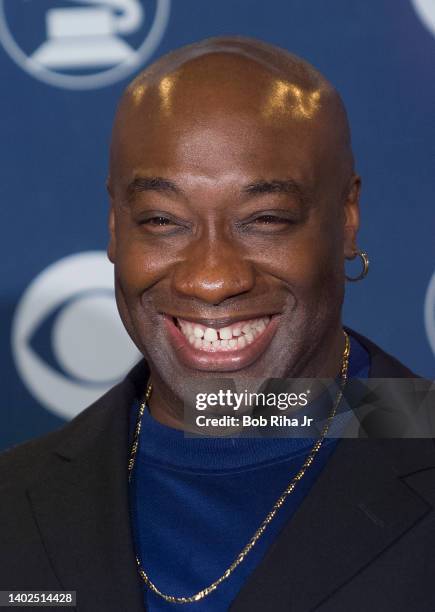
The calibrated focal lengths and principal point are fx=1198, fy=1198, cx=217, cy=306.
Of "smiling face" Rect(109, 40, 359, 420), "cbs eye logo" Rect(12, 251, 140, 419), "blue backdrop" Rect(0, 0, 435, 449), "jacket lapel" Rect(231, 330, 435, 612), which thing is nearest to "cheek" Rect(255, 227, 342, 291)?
"smiling face" Rect(109, 40, 359, 420)

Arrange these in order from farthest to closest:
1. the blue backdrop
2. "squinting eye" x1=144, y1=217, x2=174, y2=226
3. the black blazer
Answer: the blue backdrop, "squinting eye" x1=144, y1=217, x2=174, y2=226, the black blazer

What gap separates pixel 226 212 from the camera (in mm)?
1433

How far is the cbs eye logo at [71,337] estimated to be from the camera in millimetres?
2396

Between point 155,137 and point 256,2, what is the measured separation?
94 cm

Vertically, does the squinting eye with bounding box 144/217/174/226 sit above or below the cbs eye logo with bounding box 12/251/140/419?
above

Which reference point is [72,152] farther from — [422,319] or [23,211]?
[422,319]

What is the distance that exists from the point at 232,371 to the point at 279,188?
237 mm

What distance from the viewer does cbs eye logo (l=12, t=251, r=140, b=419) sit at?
240 cm

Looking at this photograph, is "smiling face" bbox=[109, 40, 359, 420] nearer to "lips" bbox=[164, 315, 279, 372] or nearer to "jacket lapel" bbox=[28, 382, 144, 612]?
"lips" bbox=[164, 315, 279, 372]

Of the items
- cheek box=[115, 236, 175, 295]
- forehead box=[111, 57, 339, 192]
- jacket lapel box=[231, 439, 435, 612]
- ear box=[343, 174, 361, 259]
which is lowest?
jacket lapel box=[231, 439, 435, 612]

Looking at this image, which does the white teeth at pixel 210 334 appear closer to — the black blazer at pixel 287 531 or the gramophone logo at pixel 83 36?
the black blazer at pixel 287 531

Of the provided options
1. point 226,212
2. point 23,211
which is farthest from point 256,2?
point 226,212

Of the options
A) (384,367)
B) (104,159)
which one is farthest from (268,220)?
(104,159)

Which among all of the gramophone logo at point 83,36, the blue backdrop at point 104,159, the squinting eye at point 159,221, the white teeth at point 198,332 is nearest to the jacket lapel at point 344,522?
the white teeth at point 198,332
